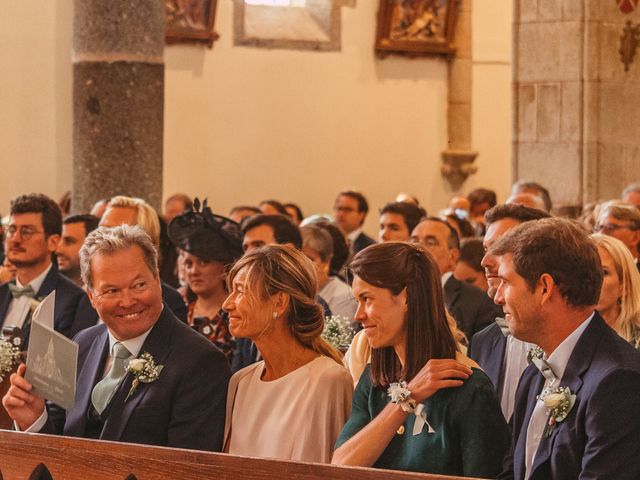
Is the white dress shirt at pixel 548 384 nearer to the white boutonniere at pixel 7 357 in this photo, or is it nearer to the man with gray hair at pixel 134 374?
the man with gray hair at pixel 134 374

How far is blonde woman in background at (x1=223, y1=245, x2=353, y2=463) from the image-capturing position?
4.49 metres

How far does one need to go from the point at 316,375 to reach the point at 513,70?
8075 millimetres

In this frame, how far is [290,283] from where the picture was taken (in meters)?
4.58

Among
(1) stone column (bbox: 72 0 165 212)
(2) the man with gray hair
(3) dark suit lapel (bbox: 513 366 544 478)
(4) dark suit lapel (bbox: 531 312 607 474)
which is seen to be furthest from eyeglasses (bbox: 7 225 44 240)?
(4) dark suit lapel (bbox: 531 312 607 474)

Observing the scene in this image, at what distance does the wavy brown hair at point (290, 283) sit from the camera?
4.56m

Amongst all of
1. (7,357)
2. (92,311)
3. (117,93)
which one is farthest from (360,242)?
(7,357)

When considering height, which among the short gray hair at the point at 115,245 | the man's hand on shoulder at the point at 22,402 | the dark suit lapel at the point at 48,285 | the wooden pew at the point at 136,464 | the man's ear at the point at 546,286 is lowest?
the wooden pew at the point at 136,464

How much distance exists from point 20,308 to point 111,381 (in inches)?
88.4

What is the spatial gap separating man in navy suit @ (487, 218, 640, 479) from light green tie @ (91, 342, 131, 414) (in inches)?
59.9

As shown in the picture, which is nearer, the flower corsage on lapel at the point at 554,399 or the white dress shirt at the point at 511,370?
the flower corsage on lapel at the point at 554,399

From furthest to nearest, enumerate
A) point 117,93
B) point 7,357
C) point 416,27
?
point 416,27 → point 117,93 → point 7,357

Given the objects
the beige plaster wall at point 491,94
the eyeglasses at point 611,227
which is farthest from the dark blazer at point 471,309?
the beige plaster wall at point 491,94

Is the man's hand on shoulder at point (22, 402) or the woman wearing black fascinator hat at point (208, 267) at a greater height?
the woman wearing black fascinator hat at point (208, 267)

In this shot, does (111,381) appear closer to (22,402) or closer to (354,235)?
(22,402)
